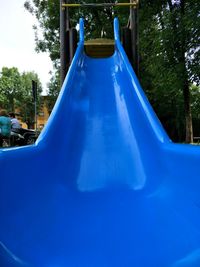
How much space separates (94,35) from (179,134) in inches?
434

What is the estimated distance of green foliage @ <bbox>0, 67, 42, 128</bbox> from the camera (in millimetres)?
57750

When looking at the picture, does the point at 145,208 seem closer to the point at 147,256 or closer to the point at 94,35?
the point at 147,256

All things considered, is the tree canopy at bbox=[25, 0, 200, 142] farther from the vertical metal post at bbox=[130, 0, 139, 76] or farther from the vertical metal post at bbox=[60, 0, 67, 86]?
the vertical metal post at bbox=[60, 0, 67, 86]

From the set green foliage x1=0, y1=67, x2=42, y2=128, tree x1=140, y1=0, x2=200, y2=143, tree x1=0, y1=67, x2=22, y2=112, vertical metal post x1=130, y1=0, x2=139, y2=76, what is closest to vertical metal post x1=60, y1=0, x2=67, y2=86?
vertical metal post x1=130, y1=0, x2=139, y2=76

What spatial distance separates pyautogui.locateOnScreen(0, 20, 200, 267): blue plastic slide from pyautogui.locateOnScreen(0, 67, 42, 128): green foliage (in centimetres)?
5270

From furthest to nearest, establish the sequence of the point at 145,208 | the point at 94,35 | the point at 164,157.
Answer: the point at 94,35 → the point at 164,157 → the point at 145,208

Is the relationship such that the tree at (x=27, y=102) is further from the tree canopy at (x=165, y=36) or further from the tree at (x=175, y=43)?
the tree at (x=175, y=43)

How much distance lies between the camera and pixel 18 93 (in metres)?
59.8

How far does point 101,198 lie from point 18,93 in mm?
57520

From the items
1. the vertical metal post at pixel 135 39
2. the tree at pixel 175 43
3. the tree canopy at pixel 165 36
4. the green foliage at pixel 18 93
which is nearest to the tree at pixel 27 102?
the green foliage at pixel 18 93

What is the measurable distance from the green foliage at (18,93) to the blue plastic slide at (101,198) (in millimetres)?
52695

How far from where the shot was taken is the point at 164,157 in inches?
152

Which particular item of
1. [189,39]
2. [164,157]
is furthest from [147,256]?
[189,39]

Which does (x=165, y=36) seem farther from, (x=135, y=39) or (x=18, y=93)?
(x=18, y=93)
